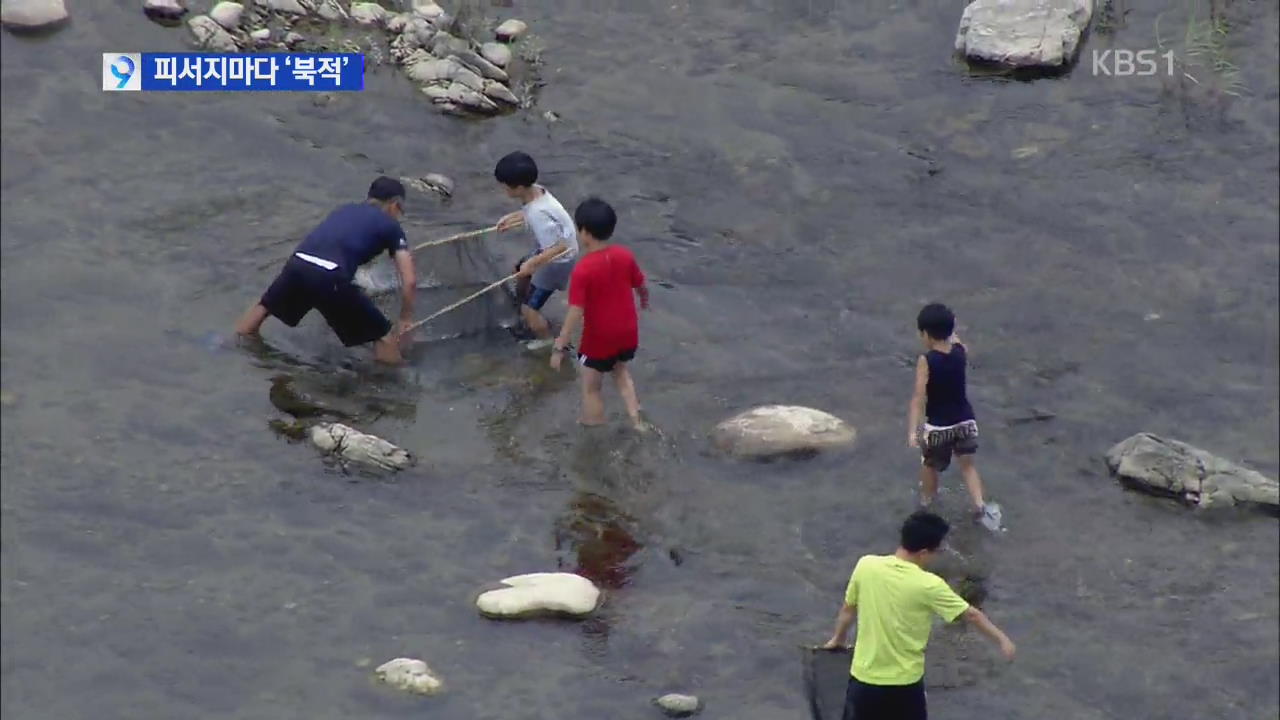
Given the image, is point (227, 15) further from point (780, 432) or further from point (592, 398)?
point (780, 432)

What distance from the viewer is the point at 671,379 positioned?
35.5 ft

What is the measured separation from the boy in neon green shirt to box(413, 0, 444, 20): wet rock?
929 cm

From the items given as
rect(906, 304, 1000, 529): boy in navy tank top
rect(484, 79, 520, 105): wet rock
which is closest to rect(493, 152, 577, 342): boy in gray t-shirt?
rect(906, 304, 1000, 529): boy in navy tank top

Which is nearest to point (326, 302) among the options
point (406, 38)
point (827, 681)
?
point (827, 681)

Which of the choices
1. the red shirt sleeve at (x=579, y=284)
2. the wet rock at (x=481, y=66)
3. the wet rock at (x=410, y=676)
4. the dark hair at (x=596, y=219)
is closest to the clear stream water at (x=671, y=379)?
the wet rock at (x=410, y=676)

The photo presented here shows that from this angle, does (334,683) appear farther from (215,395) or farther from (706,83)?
(706,83)

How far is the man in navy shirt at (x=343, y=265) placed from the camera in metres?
10.2

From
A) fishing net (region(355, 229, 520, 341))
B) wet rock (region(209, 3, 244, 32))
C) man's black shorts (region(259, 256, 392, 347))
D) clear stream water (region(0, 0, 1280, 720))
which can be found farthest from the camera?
wet rock (region(209, 3, 244, 32))

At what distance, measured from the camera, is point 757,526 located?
938 cm

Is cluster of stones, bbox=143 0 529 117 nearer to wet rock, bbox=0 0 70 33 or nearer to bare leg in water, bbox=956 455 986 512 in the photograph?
wet rock, bbox=0 0 70 33

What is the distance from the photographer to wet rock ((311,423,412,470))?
963 cm

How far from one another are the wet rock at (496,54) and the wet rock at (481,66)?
0.12 metres

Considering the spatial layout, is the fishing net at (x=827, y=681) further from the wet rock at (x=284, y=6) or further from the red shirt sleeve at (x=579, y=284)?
the wet rock at (x=284, y=6)

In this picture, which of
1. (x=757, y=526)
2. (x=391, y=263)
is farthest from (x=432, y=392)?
(x=757, y=526)
